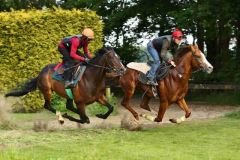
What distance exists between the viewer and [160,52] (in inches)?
546

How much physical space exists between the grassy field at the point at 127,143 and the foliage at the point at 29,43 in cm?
491

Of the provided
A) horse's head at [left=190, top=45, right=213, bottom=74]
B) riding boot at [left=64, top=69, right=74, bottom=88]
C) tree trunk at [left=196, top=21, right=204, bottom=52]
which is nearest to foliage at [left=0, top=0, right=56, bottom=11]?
tree trunk at [left=196, top=21, right=204, bottom=52]

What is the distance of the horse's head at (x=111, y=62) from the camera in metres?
12.6

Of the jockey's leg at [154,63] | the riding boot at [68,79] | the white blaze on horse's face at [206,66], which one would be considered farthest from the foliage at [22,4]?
the white blaze on horse's face at [206,66]

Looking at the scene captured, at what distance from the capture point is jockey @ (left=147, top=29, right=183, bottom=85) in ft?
44.0

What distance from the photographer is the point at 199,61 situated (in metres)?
13.4

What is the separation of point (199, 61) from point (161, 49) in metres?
0.99

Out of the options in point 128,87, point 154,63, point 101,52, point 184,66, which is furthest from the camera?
point 128,87

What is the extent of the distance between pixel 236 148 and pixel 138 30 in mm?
17945

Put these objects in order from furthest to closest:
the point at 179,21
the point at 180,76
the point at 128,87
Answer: the point at 179,21
the point at 128,87
the point at 180,76

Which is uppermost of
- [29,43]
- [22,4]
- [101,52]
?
[101,52]

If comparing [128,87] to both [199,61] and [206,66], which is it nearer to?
[199,61]

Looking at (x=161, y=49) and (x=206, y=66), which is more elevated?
(x=161, y=49)

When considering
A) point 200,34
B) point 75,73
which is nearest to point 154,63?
point 75,73
